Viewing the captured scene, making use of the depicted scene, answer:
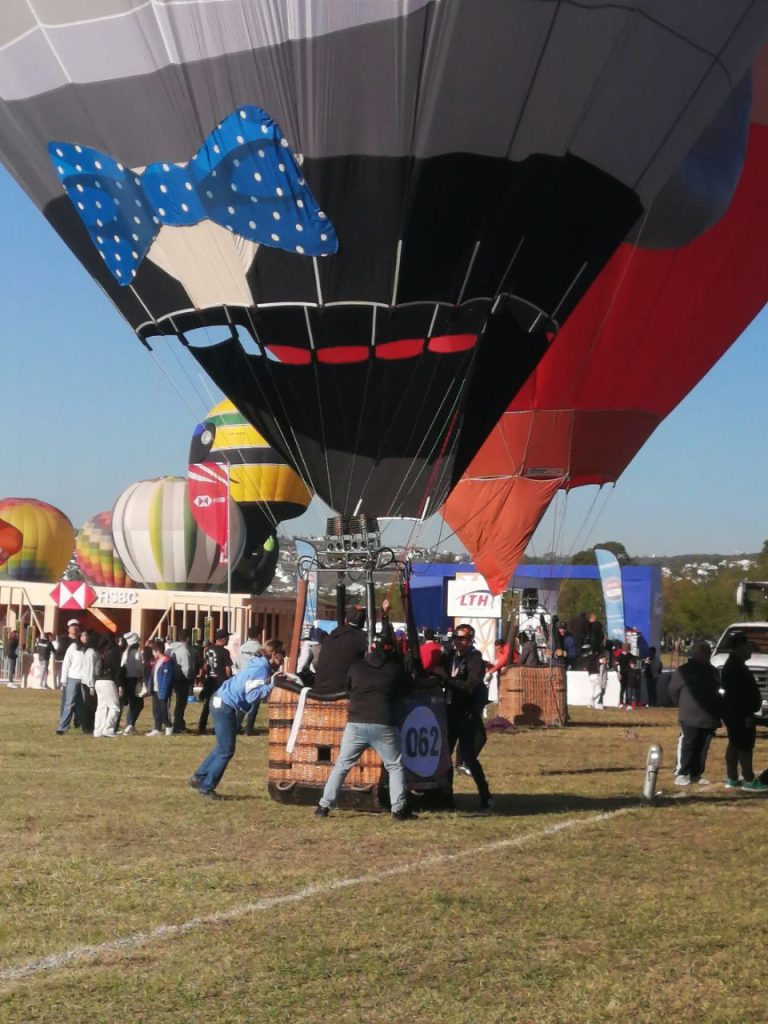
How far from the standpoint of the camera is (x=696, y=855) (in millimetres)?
9430

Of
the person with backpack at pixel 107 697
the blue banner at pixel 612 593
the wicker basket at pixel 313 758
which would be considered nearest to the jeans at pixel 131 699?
the person with backpack at pixel 107 697

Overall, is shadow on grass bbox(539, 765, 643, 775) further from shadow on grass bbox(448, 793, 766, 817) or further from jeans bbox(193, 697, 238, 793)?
jeans bbox(193, 697, 238, 793)

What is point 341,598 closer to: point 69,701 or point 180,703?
point 69,701

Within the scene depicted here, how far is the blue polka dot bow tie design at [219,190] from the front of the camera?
486 inches

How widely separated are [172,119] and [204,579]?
41357mm

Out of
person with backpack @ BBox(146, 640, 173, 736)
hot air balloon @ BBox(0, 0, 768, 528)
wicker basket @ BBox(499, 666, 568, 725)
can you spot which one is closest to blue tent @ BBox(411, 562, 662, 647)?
wicker basket @ BBox(499, 666, 568, 725)

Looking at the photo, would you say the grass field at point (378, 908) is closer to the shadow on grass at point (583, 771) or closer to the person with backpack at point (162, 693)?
the shadow on grass at point (583, 771)

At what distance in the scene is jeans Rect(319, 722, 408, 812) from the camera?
10.6 m

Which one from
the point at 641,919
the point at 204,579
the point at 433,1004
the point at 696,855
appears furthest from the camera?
the point at 204,579

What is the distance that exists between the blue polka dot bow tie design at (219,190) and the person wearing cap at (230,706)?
146 inches

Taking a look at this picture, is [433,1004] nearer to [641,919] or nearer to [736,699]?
[641,919]

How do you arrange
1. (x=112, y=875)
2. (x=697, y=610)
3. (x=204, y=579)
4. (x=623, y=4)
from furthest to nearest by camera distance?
(x=697, y=610) < (x=204, y=579) < (x=623, y=4) < (x=112, y=875)

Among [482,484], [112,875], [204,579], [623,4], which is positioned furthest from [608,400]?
[204,579]

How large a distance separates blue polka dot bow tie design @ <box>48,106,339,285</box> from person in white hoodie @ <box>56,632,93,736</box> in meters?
7.39
